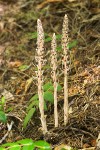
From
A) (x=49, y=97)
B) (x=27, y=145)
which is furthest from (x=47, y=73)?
(x=27, y=145)

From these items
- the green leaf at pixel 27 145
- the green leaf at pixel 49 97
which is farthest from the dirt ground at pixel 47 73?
the green leaf at pixel 27 145

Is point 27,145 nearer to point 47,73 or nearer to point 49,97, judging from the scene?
point 49,97

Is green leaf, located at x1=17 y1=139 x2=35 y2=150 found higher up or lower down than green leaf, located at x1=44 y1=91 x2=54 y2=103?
lower down

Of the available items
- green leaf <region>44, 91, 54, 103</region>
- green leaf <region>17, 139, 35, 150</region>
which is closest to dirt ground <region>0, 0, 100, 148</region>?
green leaf <region>44, 91, 54, 103</region>

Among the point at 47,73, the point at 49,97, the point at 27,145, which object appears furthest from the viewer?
the point at 47,73

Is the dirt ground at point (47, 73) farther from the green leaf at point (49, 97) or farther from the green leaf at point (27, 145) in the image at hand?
the green leaf at point (27, 145)

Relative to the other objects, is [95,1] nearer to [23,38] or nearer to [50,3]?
[50,3]

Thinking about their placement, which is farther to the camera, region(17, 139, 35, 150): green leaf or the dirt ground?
the dirt ground

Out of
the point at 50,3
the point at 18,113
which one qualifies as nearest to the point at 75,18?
the point at 50,3

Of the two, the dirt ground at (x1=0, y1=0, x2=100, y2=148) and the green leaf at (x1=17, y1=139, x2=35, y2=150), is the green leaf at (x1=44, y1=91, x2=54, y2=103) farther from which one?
the green leaf at (x1=17, y1=139, x2=35, y2=150)
